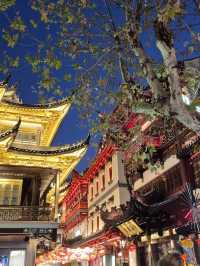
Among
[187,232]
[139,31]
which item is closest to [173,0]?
[139,31]

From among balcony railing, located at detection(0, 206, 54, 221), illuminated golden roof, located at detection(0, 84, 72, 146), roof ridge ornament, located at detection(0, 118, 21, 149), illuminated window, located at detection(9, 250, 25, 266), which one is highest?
illuminated golden roof, located at detection(0, 84, 72, 146)

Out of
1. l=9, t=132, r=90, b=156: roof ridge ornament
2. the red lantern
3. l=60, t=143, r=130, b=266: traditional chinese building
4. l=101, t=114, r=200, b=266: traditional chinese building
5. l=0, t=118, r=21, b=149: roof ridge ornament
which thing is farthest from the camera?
l=60, t=143, r=130, b=266: traditional chinese building

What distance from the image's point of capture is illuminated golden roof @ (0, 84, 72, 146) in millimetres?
19328

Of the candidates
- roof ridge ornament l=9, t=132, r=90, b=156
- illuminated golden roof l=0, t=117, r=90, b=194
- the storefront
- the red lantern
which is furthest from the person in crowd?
the red lantern

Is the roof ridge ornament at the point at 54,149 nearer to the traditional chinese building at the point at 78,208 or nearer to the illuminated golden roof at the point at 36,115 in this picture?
the illuminated golden roof at the point at 36,115

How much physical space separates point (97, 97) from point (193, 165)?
8.24 m

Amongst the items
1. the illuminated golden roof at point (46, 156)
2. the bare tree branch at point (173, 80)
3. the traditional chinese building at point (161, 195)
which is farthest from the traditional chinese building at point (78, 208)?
the bare tree branch at point (173, 80)

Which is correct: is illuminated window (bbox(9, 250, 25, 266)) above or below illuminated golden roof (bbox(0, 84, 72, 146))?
below

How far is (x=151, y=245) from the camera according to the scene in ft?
57.6

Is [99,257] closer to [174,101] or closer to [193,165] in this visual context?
[193,165]

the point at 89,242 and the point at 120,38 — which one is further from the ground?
the point at 120,38

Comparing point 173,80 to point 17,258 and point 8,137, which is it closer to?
point 8,137

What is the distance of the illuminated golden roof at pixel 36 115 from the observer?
19328mm

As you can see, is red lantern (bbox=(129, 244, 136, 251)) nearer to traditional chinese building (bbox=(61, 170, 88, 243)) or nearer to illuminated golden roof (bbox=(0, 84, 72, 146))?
illuminated golden roof (bbox=(0, 84, 72, 146))
